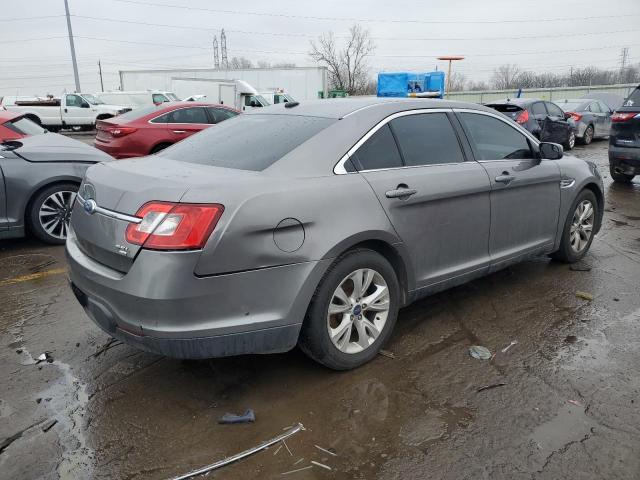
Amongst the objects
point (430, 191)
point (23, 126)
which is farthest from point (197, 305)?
point (23, 126)

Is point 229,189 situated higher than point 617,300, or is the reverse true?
point 229,189

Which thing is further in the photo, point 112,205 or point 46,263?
point 46,263

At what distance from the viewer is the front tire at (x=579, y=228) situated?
5.02 m

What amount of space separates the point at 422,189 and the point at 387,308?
803mm

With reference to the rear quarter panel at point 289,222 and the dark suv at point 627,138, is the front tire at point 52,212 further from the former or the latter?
the dark suv at point 627,138

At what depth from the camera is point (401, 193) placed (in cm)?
334

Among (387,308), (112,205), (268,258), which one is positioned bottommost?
(387,308)

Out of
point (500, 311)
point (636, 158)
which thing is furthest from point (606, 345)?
point (636, 158)

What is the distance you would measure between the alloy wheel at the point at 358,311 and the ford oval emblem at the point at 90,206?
1420 millimetres

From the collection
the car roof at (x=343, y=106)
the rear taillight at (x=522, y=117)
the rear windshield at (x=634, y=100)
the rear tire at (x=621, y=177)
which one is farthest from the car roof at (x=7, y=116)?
the rear taillight at (x=522, y=117)

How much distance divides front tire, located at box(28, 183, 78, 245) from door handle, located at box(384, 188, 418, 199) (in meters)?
4.11

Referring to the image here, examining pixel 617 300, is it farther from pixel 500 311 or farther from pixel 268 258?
pixel 268 258

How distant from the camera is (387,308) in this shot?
338cm

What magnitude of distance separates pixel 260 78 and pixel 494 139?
3671cm
